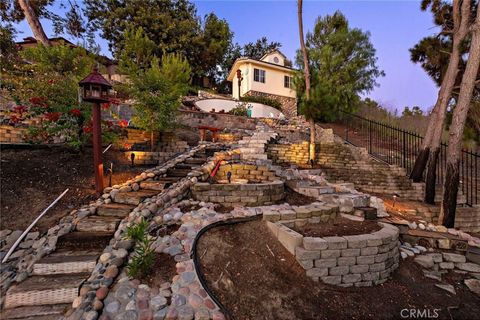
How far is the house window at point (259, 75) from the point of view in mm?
19402

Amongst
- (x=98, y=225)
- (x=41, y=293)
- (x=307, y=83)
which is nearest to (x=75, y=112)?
(x=98, y=225)

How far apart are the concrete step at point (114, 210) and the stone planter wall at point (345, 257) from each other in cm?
271

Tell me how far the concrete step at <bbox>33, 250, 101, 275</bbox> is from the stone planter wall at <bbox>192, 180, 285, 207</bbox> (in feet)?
6.63

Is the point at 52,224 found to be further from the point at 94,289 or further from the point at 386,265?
the point at 386,265

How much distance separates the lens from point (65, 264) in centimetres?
260

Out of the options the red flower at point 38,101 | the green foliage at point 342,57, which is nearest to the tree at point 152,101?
the red flower at point 38,101

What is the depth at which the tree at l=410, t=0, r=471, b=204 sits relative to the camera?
6.70 m

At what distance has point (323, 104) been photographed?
26.9ft

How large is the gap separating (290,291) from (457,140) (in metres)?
6.26

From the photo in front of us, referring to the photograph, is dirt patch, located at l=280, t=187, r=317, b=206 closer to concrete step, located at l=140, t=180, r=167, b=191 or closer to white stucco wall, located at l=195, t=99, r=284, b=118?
concrete step, located at l=140, t=180, r=167, b=191

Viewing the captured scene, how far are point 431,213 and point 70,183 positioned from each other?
9.18 m

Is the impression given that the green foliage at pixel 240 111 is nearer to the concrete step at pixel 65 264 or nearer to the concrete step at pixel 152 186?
the concrete step at pixel 152 186

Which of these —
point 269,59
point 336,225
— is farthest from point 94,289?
point 269,59

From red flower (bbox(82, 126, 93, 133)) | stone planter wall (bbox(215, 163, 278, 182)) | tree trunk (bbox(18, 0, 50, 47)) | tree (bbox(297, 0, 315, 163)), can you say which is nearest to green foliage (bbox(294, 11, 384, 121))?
tree (bbox(297, 0, 315, 163))
